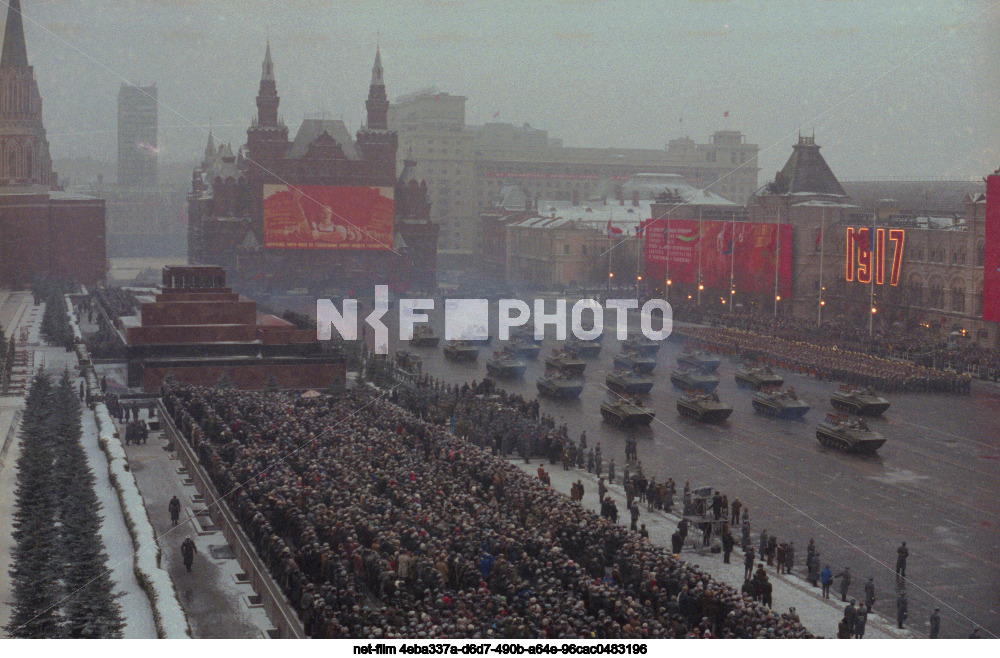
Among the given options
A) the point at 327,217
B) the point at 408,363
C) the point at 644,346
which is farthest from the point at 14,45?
the point at 644,346

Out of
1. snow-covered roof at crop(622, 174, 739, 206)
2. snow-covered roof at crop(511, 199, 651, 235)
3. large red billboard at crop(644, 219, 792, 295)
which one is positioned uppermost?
snow-covered roof at crop(622, 174, 739, 206)

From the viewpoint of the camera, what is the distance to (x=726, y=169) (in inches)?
5610

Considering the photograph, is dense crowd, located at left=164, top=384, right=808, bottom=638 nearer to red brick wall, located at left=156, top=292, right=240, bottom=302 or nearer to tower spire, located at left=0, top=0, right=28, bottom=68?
red brick wall, located at left=156, top=292, right=240, bottom=302

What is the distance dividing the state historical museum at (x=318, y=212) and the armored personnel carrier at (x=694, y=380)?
4879 centimetres

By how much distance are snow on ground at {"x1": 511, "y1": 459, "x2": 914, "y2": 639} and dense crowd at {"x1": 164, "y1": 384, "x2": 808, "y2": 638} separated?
2108 mm

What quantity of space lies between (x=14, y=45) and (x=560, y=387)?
163ft

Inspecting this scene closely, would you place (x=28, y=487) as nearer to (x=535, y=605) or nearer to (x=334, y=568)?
(x=334, y=568)

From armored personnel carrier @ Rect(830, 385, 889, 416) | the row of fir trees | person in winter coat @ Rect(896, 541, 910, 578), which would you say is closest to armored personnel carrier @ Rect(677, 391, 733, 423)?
armored personnel carrier @ Rect(830, 385, 889, 416)

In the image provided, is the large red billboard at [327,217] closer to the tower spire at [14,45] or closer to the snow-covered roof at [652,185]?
the tower spire at [14,45]

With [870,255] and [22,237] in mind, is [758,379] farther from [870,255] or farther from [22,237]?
[22,237]

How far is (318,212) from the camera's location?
96.9 meters

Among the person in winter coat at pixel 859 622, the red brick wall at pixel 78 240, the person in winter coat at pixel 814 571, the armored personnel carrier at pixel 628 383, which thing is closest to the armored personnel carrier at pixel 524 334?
the armored personnel carrier at pixel 628 383

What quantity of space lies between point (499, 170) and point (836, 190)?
46.4 metres

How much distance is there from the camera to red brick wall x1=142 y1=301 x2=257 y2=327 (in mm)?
48000
